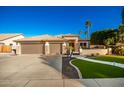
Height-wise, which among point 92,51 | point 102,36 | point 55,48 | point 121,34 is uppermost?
point 102,36

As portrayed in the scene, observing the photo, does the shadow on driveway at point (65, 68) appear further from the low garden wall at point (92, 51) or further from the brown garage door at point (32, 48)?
the brown garage door at point (32, 48)

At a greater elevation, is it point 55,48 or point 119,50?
point 55,48

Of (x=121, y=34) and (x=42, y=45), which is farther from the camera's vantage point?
(x=42, y=45)

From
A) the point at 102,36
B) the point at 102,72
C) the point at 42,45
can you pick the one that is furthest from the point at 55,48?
the point at 102,72

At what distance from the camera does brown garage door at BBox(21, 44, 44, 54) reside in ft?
117

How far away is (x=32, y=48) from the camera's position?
35625mm

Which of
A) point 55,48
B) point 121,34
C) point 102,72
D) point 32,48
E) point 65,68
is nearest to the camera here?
point 102,72

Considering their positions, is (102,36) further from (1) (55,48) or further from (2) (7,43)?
(2) (7,43)

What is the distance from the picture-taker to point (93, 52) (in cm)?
3341

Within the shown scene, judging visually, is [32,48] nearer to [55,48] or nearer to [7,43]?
[55,48]

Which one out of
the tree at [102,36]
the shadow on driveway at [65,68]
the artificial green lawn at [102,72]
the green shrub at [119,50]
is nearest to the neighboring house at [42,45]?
the green shrub at [119,50]

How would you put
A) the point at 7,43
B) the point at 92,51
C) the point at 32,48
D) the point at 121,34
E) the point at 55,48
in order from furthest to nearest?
the point at 7,43
the point at 55,48
the point at 32,48
the point at 121,34
the point at 92,51
